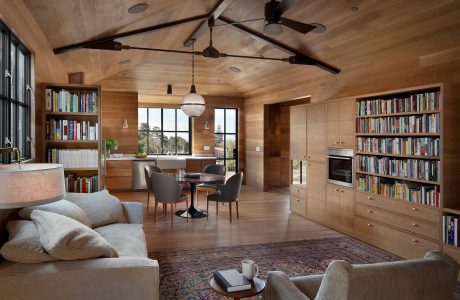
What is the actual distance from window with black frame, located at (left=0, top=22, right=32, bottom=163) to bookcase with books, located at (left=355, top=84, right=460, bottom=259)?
423 centimetres

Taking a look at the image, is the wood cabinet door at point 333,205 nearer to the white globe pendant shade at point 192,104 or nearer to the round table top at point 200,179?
the round table top at point 200,179

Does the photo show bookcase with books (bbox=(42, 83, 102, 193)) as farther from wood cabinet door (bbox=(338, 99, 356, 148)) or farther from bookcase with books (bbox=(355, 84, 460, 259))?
bookcase with books (bbox=(355, 84, 460, 259))

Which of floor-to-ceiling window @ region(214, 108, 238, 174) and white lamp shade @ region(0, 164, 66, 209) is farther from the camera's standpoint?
floor-to-ceiling window @ region(214, 108, 238, 174)

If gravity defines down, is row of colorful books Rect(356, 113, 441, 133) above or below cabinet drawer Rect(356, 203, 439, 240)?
above

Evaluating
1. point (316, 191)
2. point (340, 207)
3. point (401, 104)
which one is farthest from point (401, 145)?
point (316, 191)

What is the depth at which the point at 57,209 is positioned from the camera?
2.98 m

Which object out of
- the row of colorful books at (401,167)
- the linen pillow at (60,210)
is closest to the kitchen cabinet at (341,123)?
the row of colorful books at (401,167)

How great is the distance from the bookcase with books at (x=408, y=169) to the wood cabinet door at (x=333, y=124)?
16.0 inches

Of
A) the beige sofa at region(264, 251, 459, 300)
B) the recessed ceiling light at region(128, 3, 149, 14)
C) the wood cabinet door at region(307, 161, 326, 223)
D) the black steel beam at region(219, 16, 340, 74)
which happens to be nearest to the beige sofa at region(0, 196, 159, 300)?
the beige sofa at region(264, 251, 459, 300)

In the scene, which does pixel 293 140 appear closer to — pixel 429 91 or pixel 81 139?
pixel 429 91

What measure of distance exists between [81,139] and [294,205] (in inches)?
157

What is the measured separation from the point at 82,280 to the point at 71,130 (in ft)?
10.0

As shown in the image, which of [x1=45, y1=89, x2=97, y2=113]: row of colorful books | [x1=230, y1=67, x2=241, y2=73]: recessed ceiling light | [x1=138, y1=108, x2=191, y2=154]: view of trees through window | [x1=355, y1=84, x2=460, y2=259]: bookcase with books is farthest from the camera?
[x1=138, y1=108, x2=191, y2=154]: view of trees through window

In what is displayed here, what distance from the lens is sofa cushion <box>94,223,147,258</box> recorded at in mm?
3041
